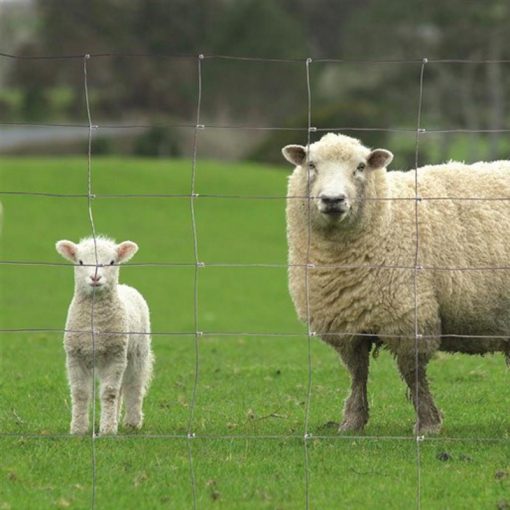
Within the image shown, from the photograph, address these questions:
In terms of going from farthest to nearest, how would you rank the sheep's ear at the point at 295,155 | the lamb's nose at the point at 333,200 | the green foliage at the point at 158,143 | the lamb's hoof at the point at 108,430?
the green foliage at the point at 158,143 → the sheep's ear at the point at 295,155 → the lamb's hoof at the point at 108,430 → the lamb's nose at the point at 333,200

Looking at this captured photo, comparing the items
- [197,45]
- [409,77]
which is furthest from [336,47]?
[409,77]

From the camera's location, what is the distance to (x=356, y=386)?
927cm

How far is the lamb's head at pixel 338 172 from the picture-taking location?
29.0 feet

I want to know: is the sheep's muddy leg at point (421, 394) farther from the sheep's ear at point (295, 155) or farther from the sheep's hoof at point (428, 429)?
the sheep's ear at point (295, 155)

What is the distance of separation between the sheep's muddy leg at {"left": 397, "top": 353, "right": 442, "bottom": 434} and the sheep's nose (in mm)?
1170

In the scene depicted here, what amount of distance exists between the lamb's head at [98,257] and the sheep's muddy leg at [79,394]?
20.0 inches

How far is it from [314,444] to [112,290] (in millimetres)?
1741

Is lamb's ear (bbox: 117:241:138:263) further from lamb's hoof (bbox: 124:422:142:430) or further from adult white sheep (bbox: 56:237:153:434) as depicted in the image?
lamb's hoof (bbox: 124:422:142:430)

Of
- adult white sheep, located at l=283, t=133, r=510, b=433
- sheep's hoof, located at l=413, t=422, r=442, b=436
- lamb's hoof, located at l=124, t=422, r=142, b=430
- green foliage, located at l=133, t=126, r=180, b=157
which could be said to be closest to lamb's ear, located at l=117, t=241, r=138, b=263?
adult white sheep, located at l=283, t=133, r=510, b=433

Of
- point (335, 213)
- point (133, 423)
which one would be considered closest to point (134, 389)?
point (133, 423)

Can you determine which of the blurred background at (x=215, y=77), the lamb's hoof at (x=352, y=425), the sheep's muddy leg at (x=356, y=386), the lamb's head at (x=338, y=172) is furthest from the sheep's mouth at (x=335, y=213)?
the blurred background at (x=215, y=77)

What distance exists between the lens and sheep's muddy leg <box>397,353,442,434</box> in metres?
9.02

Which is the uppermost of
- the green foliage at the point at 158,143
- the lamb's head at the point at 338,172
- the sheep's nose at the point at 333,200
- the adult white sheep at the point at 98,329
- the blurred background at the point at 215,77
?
the blurred background at the point at 215,77

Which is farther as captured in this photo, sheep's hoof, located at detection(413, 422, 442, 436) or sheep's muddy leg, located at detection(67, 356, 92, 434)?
sheep's hoof, located at detection(413, 422, 442, 436)
